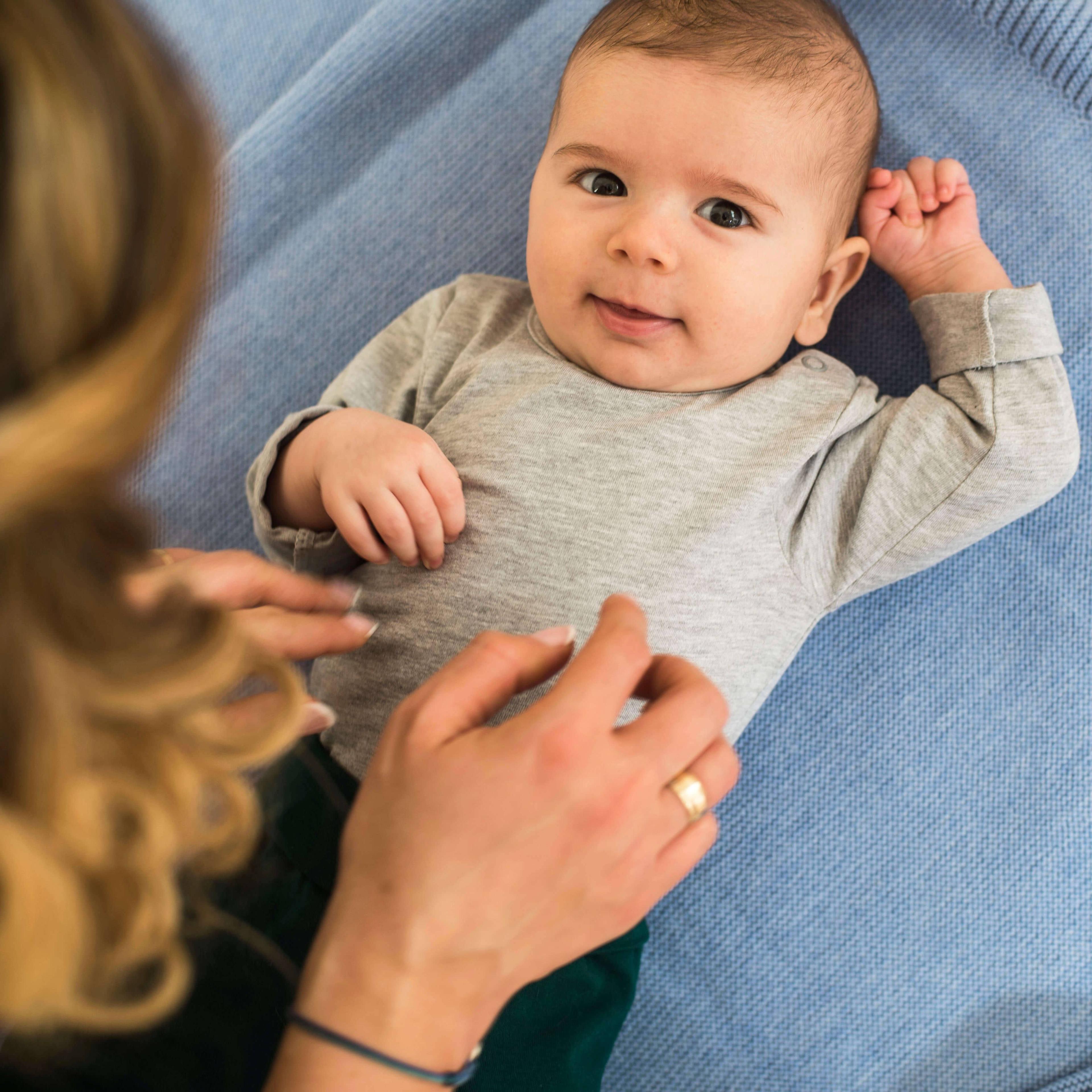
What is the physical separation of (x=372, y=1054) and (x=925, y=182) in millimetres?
1080

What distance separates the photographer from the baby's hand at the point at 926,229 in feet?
3.35

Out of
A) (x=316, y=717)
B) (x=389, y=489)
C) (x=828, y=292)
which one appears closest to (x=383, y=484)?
(x=389, y=489)

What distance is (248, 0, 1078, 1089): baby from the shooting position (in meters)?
0.89

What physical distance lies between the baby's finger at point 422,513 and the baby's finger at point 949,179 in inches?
28.3

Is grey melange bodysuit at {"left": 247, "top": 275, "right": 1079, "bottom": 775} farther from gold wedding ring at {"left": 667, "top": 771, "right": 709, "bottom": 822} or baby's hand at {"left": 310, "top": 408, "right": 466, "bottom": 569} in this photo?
gold wedding ring at {"left": 667, "top": 771, "right": 709, "bottom": 822}

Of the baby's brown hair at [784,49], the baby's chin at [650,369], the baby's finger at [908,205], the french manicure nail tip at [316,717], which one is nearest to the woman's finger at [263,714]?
the french manicure nail tip at [316,717]

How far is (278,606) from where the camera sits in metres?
0.84

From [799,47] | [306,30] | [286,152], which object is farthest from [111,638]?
[306,30]

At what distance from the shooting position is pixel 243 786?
1.85ft

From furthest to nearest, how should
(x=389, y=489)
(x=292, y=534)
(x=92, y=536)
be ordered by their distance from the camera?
(x=292, y=534), (x=389, y=489), (x=92, y=536)

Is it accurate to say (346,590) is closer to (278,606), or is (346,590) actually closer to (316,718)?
(278,606)

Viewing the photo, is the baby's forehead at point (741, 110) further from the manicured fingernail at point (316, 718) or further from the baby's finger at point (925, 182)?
the manicured fingernail at point (316, 718)

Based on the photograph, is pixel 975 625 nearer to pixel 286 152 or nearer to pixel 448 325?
pixel 448 325

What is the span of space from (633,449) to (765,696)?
324 mm
